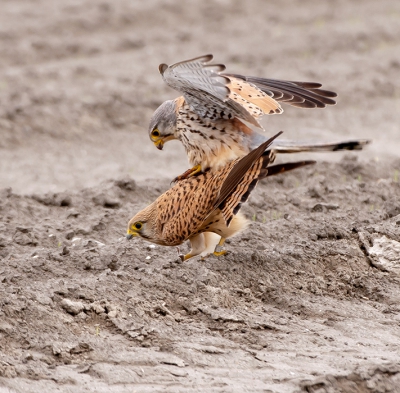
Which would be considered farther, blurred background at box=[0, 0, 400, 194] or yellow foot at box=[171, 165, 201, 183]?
blurred background at box=[0, 0, 400, 194]

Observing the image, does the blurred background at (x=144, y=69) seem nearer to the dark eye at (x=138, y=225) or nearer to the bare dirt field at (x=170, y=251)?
the bare dirt field at (x=170, y=251)

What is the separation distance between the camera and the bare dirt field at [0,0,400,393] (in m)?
4.42

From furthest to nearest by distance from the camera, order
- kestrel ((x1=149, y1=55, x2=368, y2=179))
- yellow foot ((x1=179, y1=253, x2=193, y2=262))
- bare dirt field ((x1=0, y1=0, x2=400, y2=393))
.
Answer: yellow foot ((x1=179, y1=253, x2=193, y2=262)) < kestrel ((x1=149, y1=55, x2=368, y2=179)) < bare dirt field ((x1=0, y1=0, x2=400, y2=393))

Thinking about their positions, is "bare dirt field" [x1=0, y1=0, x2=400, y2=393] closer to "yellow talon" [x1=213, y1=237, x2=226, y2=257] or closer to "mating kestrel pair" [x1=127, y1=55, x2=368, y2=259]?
"yellow talon" [x1=213, y1=237, x2=226, y2=257]

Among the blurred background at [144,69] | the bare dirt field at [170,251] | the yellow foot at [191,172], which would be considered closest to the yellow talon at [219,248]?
the bare dirt field at [170,251]

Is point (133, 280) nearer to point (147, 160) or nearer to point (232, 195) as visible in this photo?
point (232, 195)

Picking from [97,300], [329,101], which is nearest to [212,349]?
[97,300]

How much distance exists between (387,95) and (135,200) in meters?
5.52

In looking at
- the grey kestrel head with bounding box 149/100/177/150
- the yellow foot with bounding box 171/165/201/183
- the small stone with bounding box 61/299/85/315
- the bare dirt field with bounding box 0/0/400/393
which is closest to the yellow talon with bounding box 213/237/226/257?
the bare dirt field with bounding box 0/0/400/393

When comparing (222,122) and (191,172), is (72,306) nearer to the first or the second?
(191,172)

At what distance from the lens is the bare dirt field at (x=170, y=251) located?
14.5 feet

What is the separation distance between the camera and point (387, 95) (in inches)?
458

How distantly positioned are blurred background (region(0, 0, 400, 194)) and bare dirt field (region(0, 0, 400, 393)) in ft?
0.11

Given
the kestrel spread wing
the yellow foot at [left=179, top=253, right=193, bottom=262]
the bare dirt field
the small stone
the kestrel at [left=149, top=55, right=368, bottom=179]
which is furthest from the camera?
the yellow foot at [left=179, top=253, right=193, bottom=262]
